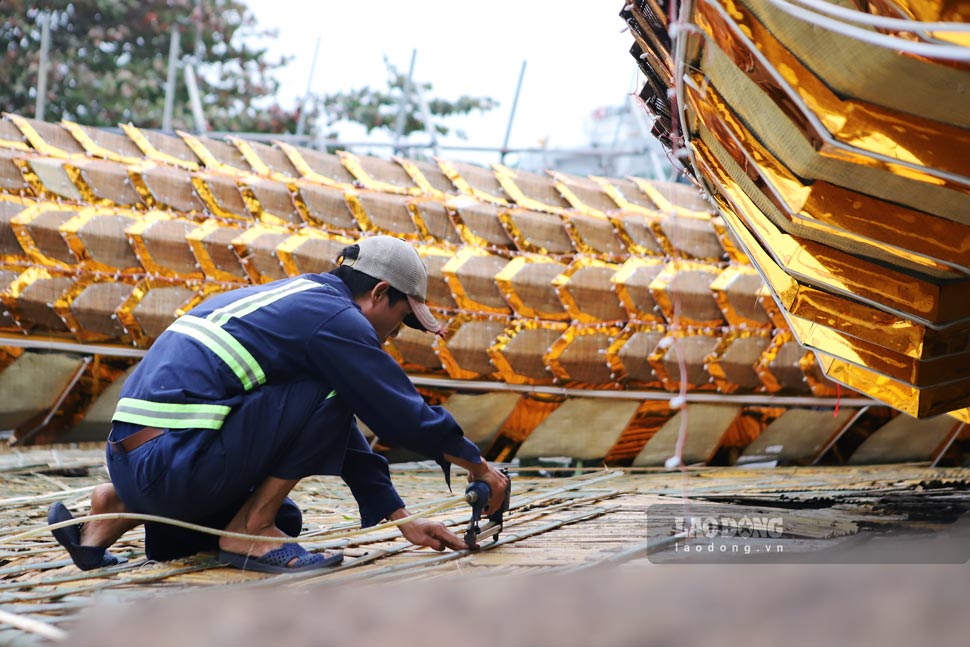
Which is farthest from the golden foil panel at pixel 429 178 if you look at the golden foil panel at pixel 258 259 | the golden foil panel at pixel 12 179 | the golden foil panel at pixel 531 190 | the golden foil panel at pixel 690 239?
the golden foil panel at pixel 12 179

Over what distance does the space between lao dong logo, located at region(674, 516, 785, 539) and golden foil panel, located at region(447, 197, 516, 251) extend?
5.98 ft

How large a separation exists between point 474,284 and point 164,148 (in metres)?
1.44

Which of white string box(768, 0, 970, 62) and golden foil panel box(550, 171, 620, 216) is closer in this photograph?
white string box(768, 0, 970, 62)

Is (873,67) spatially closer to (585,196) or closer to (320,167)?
(585,196)

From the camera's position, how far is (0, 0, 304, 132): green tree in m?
7.80

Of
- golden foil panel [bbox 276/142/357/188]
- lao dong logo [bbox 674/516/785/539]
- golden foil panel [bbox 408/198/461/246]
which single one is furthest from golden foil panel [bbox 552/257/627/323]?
lao dong logo [bbox 674/516/785/539]

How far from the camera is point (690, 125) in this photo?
8.09 ft

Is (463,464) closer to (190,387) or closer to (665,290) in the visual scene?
(190,387)

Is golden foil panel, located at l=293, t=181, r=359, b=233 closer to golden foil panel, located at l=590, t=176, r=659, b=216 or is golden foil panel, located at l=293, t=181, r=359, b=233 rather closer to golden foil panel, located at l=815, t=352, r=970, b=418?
golden foil panel, located at l=590, t=176, r=659, b=216

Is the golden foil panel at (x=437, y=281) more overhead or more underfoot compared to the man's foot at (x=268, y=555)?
more overhead

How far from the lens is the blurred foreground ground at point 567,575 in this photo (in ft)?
2.99

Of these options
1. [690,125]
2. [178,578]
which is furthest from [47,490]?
[690,125]

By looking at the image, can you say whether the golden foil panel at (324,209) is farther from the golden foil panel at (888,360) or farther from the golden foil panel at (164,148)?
the golden foil panel at (888,360)

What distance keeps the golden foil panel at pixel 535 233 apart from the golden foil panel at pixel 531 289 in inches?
3.2
